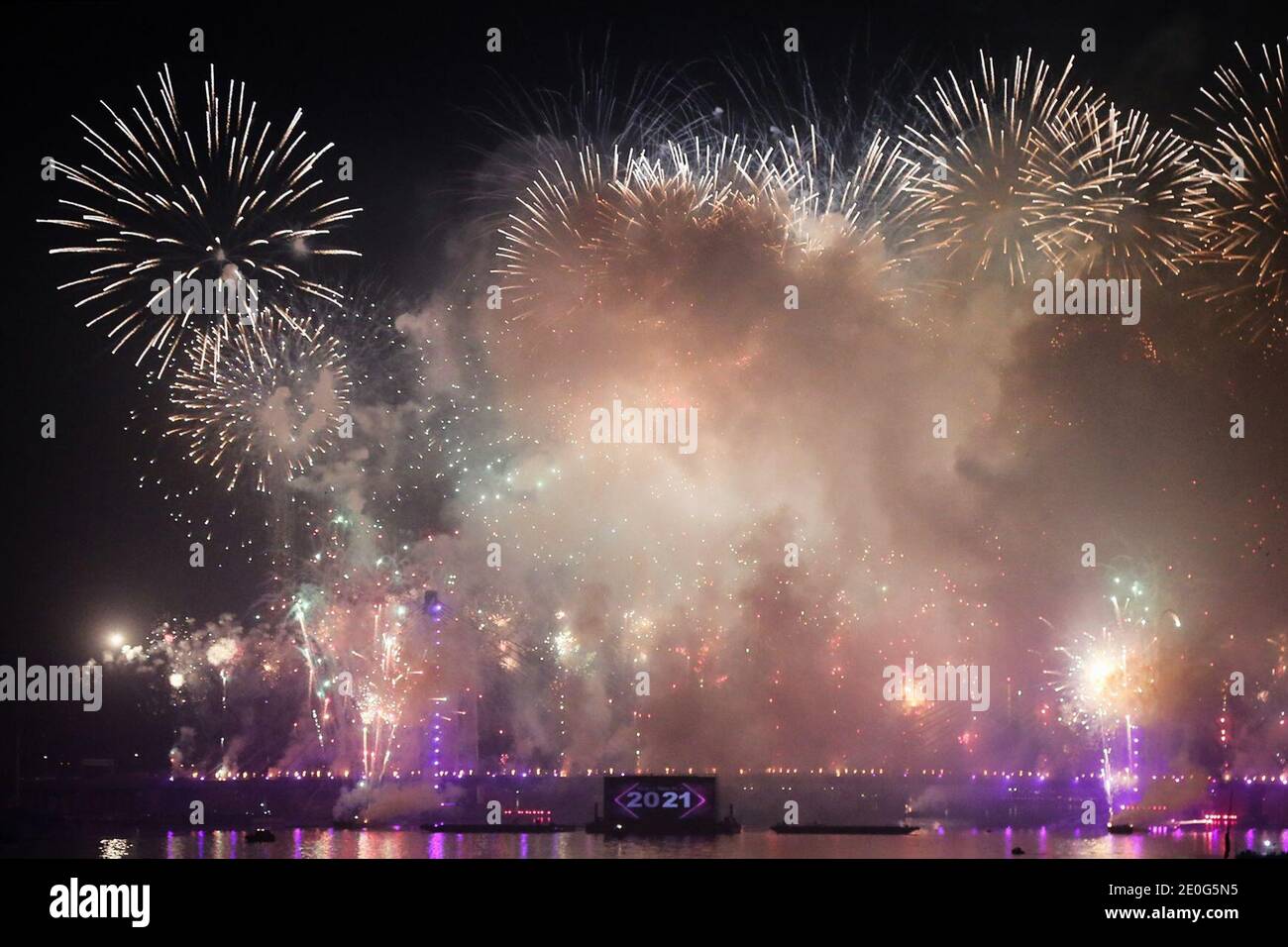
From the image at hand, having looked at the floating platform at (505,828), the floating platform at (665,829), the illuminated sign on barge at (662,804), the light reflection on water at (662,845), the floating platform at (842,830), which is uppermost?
the illuminated sign on barge at (662,804)

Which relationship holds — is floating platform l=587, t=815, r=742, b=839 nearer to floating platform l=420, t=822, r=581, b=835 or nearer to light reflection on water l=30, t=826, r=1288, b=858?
light reflection on water l=30, t=826, r=1288, b=858

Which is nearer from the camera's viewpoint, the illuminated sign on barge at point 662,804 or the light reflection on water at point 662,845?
the light reflection on water at point 662,845

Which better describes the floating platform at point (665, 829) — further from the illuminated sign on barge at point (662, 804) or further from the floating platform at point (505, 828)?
the floating platform at point (505, 828)

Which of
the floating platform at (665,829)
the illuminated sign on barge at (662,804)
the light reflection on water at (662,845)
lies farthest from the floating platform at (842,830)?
the illuminated sign on barge at (662,804)

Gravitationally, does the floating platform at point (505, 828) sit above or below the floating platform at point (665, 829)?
below

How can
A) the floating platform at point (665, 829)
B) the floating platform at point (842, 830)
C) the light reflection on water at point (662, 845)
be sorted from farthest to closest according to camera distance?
the floating platform at point (842, 830) < the floating platform at point (665, 829) < the light reflection on water at point (662, 845)
